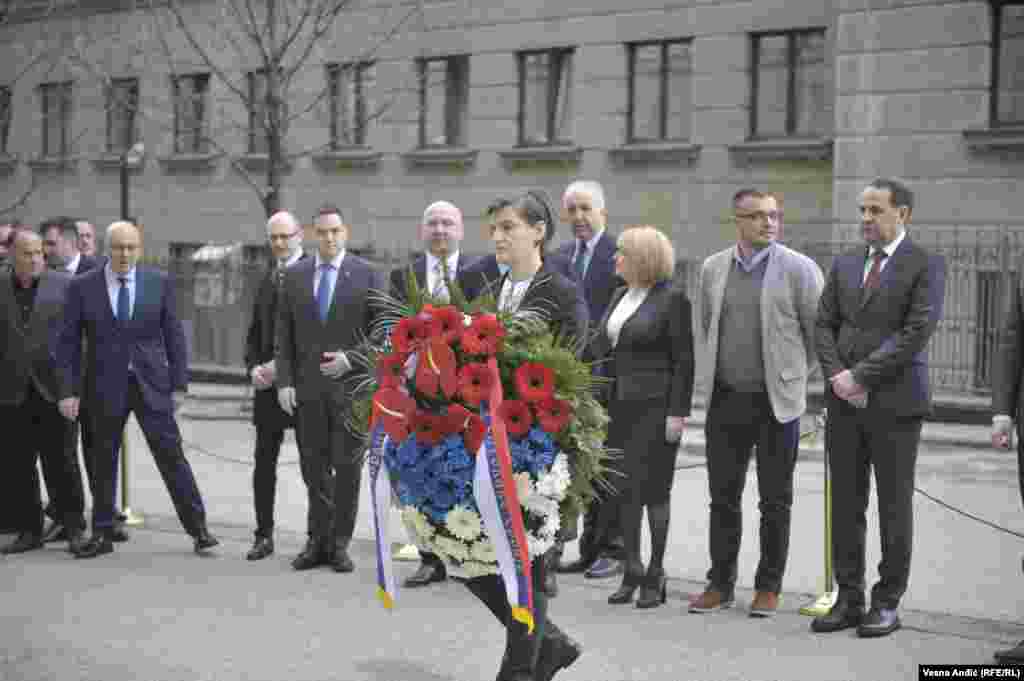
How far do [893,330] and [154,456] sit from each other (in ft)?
16.7

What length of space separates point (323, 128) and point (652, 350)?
66.5 feet

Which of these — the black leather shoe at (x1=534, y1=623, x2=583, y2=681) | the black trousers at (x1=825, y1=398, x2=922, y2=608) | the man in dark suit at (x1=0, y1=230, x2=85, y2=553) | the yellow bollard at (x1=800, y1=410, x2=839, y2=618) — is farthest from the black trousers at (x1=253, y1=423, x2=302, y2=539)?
the black leather shoe at (x1=534, y1=623, x2=583, y2=681)

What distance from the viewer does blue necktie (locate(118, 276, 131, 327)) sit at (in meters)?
9.95

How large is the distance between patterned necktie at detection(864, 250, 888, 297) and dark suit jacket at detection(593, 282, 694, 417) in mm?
1063

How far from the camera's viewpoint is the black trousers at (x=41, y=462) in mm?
10250

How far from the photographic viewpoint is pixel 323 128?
27641 mm

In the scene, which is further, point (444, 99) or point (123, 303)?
point (444, 99)

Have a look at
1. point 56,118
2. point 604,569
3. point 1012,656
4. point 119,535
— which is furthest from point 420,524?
point 56,118

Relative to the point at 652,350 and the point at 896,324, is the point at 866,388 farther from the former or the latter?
the point at 652,350

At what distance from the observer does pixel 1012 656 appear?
674 cm

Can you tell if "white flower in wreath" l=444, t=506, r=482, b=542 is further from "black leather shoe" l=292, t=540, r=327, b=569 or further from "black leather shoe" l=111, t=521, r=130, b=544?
"black leather shoe" l=111, t=521, r=130, b=544

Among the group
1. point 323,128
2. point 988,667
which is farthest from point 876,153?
point 988,667

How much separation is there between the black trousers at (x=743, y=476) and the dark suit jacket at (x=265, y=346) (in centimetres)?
307

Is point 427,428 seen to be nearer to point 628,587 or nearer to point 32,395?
point 628,587
